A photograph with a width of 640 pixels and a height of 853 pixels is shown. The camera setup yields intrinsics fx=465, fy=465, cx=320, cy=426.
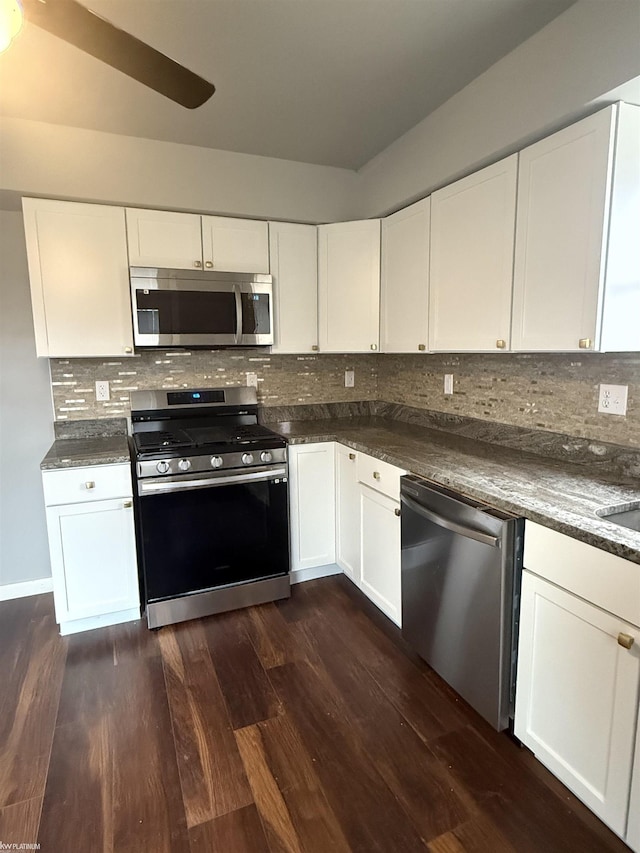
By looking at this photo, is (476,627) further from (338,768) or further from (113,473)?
(113,473)

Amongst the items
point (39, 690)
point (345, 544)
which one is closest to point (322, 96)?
point (345, 544)

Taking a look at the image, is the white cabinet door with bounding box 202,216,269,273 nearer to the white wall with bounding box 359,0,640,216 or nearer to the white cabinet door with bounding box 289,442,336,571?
the white wall with bounding box 359,0,640,216

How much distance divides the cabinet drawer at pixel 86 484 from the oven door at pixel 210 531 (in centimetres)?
12

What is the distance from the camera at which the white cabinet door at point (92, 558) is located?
2.27 m

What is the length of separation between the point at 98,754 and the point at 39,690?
1.71ft

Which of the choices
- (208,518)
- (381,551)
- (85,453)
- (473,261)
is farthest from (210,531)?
(473,261)

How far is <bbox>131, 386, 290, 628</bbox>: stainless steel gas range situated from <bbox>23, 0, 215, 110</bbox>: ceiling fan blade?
153 cm

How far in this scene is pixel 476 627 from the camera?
1.67m

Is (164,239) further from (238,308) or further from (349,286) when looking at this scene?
(349,286)

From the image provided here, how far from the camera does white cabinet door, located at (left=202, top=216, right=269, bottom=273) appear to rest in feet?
8.70

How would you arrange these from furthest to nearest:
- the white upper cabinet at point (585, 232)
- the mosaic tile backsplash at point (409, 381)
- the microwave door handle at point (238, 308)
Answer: the microwave door handle at point (238, 308)
the mosaic tile backsplash at point (409, 381)
the white upper cabinet at point (585, 232)

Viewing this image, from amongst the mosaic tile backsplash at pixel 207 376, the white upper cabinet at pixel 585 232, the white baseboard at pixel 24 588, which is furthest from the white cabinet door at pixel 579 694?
the white baseboard at pixel 24 588

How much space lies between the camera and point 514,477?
1.79 metres

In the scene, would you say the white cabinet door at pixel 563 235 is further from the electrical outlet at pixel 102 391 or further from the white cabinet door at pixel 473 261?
the electrical outlet at pixel 102 391
